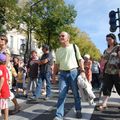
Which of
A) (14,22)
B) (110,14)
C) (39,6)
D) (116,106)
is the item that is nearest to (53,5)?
(39,6)

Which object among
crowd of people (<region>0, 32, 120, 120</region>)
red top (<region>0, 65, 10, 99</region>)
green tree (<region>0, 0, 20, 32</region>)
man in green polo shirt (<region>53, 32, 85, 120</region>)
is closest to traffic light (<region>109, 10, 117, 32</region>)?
crowd of people (<region>0, 32, 120, 120</region>)

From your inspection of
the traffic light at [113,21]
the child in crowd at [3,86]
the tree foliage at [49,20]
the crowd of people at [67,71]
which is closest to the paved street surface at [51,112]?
the crowd of people at [67,71]

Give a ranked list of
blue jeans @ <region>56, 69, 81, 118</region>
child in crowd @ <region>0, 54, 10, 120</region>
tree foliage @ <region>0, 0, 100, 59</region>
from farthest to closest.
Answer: tree foliage @ <region>0, 0, 100, 59</region> → blue jeans @ <region>56, 69, 81, 118</region> → child in crowd @ <region>0, 54, 10, 120</region>

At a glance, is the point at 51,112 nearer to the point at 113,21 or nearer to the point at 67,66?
the point at 67,66

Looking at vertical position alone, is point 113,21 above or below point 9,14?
below

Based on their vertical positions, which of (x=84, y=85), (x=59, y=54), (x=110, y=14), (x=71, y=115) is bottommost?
(x=71, y=115)

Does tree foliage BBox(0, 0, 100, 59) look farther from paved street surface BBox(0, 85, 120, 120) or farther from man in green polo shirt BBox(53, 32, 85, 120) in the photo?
man in green polo shirt BBox(53, 32, 85, 120)

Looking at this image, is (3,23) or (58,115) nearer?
(58,115)

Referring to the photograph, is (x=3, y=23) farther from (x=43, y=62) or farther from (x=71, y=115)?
(x=71, y=115)

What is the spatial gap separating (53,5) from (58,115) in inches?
1949

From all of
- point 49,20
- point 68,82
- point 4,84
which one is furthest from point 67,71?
point 49,20

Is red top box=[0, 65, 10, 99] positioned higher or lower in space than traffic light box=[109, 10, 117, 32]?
lower

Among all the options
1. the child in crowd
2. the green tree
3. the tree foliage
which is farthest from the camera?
the tree foliage

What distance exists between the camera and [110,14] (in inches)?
624
